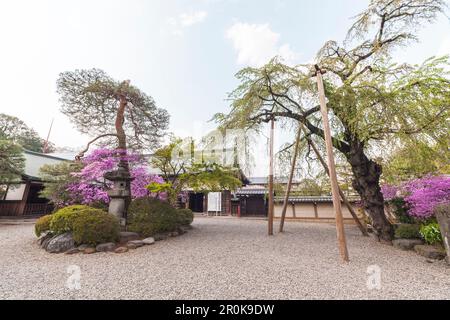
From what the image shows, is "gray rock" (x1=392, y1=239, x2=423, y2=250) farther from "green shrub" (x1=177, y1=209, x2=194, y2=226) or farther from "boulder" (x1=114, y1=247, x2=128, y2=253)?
"boulder" (x1=114, y1=247, x2=128, y2=253)

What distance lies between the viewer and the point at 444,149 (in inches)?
188

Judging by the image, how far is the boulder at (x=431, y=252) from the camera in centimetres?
448

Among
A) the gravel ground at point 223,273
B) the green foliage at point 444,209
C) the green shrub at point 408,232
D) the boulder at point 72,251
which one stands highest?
the green foliage at point 444,209

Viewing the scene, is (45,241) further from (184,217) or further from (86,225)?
(184,217)

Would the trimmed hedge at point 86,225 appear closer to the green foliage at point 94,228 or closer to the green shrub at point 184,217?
the green foliage at point 94,228

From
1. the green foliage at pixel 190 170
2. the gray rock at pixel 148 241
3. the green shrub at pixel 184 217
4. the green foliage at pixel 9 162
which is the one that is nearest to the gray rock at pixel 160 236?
the gray rock at pixel 148 241

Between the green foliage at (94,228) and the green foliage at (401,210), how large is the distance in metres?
10.7

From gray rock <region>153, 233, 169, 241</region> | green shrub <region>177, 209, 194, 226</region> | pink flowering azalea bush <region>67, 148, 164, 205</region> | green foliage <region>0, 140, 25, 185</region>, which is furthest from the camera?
green foliage <region>0, 140, 25, 185</region>

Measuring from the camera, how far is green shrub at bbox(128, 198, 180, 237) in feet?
21.0

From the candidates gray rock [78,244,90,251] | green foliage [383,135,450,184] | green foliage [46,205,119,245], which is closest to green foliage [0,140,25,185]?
green foliage [46,205,119,245]

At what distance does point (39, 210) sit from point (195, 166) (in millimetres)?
14370

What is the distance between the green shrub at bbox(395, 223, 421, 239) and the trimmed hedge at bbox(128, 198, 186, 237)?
7.58 m
